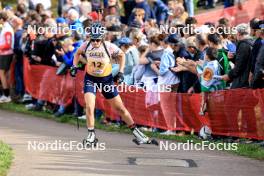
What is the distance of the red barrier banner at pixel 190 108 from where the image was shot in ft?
45.4

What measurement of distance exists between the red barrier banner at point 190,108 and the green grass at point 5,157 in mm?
3676

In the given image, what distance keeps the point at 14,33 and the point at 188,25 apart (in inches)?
241

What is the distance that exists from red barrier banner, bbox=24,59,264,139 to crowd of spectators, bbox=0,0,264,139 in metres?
0.25

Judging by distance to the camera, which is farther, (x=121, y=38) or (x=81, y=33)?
(x=81, y=33)

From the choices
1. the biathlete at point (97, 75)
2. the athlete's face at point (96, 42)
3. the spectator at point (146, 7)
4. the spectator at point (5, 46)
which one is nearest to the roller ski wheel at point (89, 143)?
the biathlete at point (97, 75)

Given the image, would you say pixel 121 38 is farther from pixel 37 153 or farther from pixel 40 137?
pixel 37 153

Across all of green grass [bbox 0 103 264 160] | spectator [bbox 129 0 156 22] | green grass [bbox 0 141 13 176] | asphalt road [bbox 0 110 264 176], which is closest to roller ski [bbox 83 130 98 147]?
asphalt road [bbox 0 110 264 176]

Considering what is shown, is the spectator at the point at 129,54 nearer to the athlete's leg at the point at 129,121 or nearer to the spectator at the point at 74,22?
the spectator at the point at 74,22

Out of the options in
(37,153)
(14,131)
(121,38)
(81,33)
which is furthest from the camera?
(81,33)

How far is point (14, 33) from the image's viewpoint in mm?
21109

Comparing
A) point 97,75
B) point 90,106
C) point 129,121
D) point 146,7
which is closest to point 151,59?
point 129,121

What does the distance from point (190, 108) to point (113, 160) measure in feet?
10.8

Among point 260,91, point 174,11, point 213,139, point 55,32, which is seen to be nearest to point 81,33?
point 55,32

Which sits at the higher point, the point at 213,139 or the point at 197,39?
the point at 197,39
